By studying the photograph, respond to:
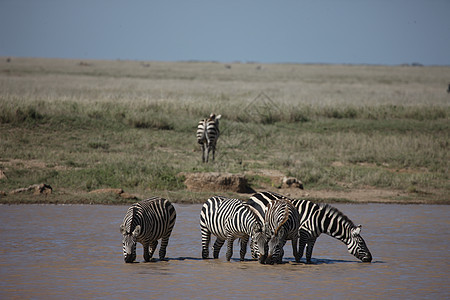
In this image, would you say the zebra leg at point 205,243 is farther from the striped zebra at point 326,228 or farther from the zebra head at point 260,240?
the zebra head at point 260,240

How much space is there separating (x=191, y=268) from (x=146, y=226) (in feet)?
3.08

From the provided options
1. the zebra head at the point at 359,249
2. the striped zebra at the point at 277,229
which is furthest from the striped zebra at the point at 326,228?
the striped zebra at the point at 277,229

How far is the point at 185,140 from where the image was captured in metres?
23.6

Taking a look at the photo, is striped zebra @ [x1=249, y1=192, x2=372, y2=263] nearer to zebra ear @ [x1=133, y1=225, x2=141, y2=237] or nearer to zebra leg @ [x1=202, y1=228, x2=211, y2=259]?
zebra leg @ [x1=202, y1=228, x2=211, y2=259]

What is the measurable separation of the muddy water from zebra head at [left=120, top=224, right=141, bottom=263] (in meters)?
0.19

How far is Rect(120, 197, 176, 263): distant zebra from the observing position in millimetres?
9156

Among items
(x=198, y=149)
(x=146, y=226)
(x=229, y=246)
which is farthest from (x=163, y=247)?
(x=198, y=149)

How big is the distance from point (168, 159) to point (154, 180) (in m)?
3.66

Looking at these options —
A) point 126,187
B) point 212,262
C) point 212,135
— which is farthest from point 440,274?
point 212,135

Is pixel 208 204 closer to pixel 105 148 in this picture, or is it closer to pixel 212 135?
pixel 212 135

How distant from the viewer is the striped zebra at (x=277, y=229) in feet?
30.4

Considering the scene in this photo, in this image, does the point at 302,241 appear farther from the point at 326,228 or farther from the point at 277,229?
the point at 277,229

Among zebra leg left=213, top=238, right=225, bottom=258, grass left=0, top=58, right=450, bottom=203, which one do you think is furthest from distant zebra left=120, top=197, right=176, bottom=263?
grass left=0, top=58, right=450, bottom=203

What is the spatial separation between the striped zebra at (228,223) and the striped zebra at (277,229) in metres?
0.19
